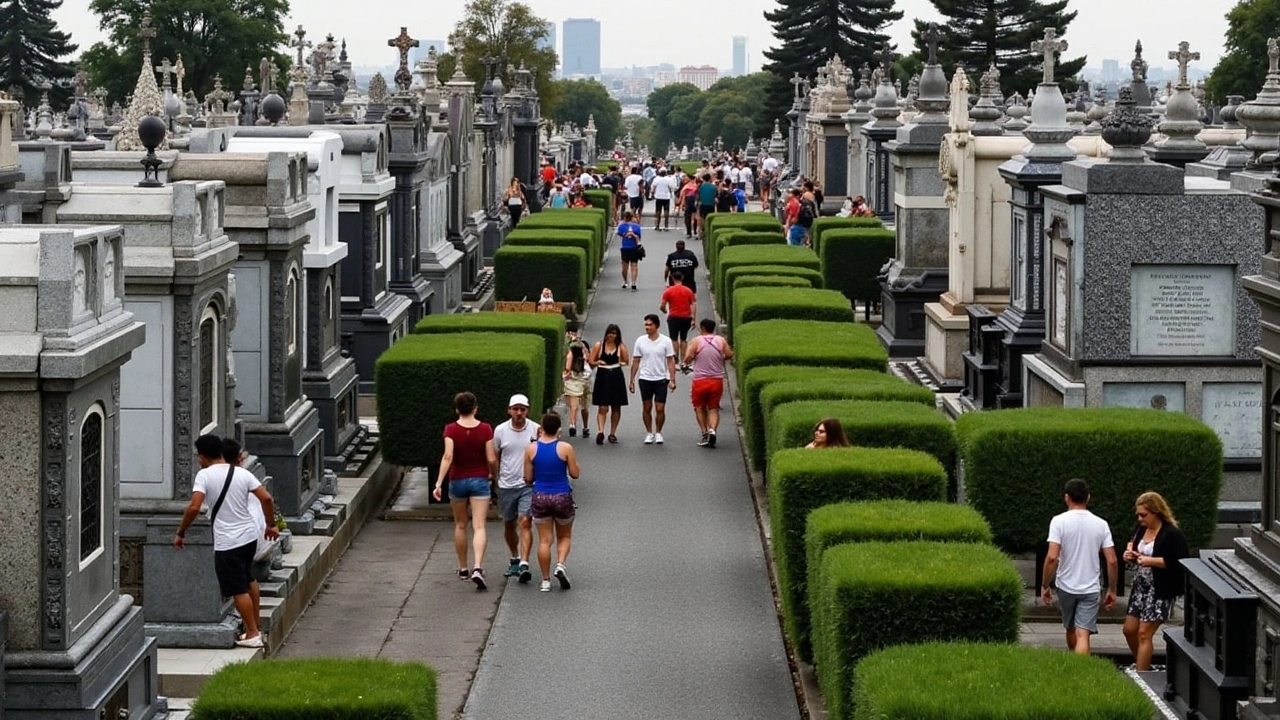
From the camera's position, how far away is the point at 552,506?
54.9 ft

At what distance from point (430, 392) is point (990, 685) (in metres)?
11.1

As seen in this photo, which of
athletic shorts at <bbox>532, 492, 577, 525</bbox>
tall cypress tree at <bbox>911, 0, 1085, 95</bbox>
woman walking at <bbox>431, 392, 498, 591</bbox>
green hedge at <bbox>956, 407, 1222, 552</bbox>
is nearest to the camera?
green hedge at <bbox>956, 407, 1222, 552</bbox>

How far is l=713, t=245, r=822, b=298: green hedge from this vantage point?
33.9 m

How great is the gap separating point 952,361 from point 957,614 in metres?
14.3

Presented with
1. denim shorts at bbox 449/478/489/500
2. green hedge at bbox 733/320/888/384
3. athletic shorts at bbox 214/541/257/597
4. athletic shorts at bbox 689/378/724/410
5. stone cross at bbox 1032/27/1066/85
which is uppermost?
stone cross at bbox 1032/27/1066/85

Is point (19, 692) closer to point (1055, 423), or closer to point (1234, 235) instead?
point (1055, 423)

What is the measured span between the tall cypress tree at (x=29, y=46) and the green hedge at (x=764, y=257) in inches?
2667

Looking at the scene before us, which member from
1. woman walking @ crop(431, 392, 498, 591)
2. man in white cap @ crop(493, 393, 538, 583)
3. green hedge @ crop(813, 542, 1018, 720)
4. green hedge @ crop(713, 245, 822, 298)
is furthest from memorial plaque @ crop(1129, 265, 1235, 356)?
green hedge @ crop(713, 245, 822, 298)

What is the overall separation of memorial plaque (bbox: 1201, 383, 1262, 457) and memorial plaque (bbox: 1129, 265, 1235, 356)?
11.5 inches

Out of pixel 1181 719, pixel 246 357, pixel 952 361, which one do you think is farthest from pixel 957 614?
pixel 952 361

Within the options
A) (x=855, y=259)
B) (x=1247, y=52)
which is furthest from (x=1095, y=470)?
(x=1247, y=52)

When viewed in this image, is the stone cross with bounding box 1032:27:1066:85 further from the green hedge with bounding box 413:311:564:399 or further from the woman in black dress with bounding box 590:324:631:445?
Result: the green hedge with bounding box 413:311:564:399

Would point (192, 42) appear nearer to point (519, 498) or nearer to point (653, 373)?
point (653, 373)

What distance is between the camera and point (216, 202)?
15.6 metres
